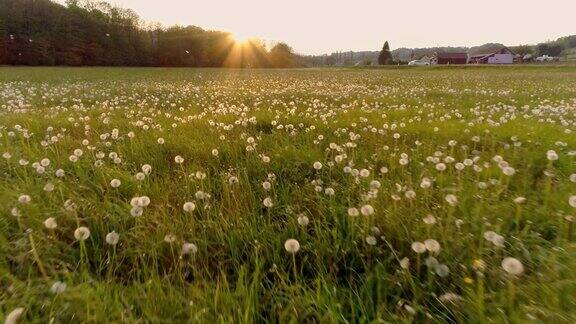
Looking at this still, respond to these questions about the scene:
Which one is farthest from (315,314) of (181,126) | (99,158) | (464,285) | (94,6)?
(94,6)

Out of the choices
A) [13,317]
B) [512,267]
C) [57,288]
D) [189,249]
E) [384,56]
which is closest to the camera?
[13,317]

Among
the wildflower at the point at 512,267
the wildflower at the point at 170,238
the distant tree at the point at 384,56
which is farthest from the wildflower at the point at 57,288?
the distant tree at the point at 384,56

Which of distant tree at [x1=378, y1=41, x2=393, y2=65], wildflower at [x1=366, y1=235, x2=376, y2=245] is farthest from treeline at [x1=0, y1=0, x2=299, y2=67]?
wildflower at [x1=366, y1=235, x2=376, y2=245]

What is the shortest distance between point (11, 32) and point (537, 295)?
272ft

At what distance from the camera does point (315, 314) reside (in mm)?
1553

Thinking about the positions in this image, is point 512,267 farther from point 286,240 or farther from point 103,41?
point 103,41

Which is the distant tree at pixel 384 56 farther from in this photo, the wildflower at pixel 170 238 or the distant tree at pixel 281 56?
the wildflower at pixel 170 238

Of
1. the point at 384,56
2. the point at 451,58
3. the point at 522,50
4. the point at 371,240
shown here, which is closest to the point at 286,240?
the point at 371,240

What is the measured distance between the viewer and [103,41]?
238 feet

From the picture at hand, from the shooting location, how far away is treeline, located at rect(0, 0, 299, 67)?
206 ft

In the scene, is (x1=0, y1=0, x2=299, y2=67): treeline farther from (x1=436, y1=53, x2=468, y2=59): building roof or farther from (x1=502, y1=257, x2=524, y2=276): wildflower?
(x1=502, y1=257, x2=524, y2=276): wildflower

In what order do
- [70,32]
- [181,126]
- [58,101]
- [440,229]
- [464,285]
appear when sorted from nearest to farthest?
[464,285], [440,229], [181,126], [58,101], [70,32]

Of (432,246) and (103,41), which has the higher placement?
(103,41)

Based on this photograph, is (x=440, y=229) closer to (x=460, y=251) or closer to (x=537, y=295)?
(x=460, y=251)
